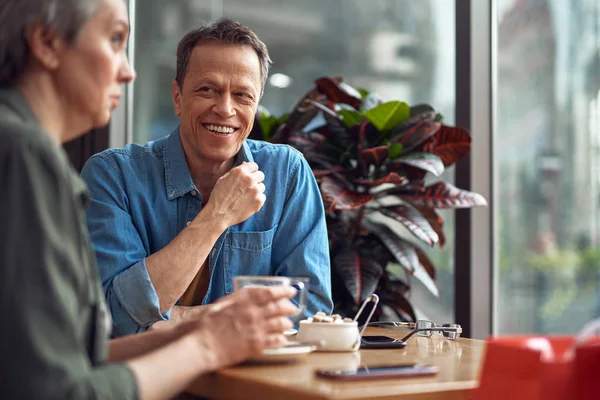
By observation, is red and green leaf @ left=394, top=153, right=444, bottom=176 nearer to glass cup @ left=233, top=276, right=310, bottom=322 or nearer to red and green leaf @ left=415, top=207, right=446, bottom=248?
red and green leaf @ left=415, top=207, right=446, bottom=248

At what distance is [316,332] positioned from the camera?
64.9 inches

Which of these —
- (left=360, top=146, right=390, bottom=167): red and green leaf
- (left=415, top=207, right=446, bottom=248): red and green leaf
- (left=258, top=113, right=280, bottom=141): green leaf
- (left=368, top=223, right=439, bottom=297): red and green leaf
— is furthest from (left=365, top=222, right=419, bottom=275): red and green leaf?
(left=258, top=113, right=280, bottom=141): green leaf

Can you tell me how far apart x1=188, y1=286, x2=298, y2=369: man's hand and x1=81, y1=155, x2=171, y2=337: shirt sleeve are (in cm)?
63

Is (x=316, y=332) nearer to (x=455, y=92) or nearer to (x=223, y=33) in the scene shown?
(x=223, y=33)

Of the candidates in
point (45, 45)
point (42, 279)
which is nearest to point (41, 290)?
point (42, 279)

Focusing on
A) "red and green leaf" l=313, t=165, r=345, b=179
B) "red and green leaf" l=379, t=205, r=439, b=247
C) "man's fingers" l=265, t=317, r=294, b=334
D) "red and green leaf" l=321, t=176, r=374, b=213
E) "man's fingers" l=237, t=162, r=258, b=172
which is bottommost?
"man's fingers" l=265, t=317, r=294, b=334

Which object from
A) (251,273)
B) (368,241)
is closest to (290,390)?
(251,273)

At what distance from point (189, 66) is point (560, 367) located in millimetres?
1610

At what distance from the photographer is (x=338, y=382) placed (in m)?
1.29

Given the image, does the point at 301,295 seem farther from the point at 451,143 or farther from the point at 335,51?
the point at 335,51

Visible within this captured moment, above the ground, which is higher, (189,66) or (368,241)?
(189,66)

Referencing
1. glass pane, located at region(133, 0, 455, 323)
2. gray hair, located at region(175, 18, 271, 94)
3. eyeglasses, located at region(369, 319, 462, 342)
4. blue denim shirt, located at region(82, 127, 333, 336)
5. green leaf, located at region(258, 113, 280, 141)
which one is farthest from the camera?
glass pane, located at region(133, 0, 455, 323)

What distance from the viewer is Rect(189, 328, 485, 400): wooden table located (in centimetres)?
124

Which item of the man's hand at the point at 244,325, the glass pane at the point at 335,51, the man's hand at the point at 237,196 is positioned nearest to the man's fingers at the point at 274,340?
the man's hand at the point at 244,325
